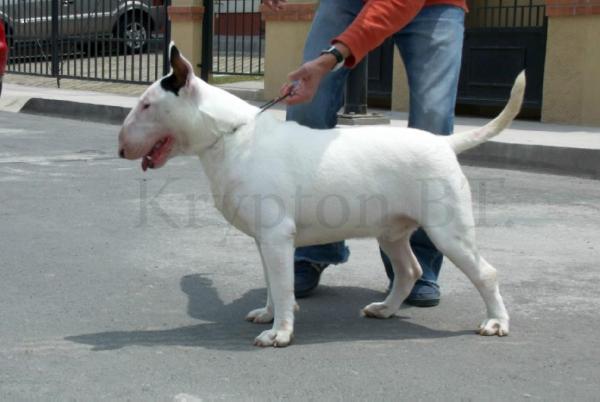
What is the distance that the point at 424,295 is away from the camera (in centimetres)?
438

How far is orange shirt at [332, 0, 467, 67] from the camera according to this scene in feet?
13.2

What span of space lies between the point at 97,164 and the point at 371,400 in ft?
18.3

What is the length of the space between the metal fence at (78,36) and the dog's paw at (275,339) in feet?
40.5

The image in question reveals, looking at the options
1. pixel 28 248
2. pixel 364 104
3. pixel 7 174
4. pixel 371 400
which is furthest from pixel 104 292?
pixel 364 104

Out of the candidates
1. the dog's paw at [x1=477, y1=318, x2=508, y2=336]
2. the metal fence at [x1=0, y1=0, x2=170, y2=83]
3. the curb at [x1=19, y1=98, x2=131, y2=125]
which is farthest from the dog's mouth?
the metal fence at [x1=0, y1=0, x2=170, y2=83]

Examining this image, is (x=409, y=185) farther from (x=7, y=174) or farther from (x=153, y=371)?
(x=7, y=174)

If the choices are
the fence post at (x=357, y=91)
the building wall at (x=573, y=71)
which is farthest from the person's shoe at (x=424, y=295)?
the building wall at (x=573, y=71)

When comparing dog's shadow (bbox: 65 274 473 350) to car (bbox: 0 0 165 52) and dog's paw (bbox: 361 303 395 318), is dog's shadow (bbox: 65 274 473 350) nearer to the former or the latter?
dog's paw (bbox: 361 303 395 318)

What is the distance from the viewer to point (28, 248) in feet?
17.4

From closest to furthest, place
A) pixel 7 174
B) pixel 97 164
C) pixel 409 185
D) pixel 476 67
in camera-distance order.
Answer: pixel 409 185
pixel 7 174
pixel 97 164
pixel 476 67

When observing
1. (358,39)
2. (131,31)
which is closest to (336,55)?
(358,39)

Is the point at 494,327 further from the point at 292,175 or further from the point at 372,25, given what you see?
the point at 372,25

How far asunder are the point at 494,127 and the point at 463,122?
7.31 meters

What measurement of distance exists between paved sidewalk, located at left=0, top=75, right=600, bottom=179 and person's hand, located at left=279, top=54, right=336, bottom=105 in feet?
16.0
